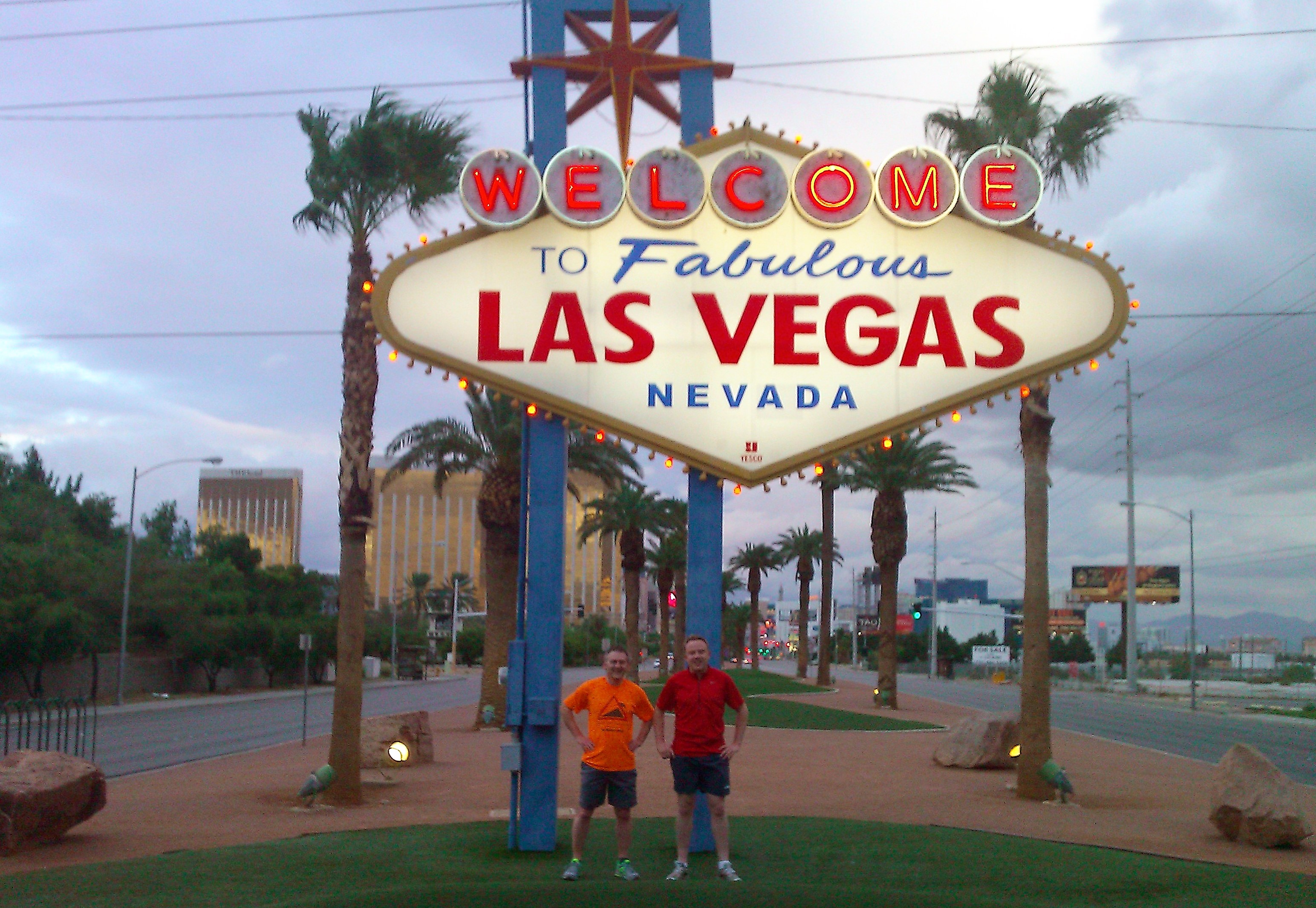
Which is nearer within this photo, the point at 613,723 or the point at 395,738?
the point at 613,723

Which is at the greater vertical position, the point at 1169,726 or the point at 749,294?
the point at 749,294

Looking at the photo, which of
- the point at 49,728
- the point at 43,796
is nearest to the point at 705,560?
the point at 43,796

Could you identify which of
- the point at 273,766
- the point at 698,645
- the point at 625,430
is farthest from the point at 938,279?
the point at 273,766

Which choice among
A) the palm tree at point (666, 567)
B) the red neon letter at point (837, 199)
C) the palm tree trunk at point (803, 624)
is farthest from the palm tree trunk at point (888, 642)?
the red neon letter at point (837, 199)

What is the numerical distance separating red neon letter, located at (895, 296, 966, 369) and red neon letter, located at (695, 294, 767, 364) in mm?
1258

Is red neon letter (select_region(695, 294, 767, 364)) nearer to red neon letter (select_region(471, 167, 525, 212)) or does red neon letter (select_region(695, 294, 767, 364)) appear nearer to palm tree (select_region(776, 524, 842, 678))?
red neon letter (select_region(471, 167, 525, 212))

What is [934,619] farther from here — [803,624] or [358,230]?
[358,230]

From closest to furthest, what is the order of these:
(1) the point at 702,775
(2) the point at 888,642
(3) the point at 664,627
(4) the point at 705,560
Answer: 1. (1) the point at 702,775
2. (4) the point at 705,560
3. (2) the point at 888,642
4. (3) the point at 664,627

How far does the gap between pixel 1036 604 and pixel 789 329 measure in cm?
677

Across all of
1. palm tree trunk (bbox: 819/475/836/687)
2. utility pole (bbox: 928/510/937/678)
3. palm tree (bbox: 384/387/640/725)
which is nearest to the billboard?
utility pole (bbox: 928/510/937/678)

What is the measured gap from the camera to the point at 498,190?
985 cm

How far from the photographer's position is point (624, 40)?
10.5 m

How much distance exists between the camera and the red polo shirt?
8016 millimetres

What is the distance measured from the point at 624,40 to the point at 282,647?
5038 centimetres
